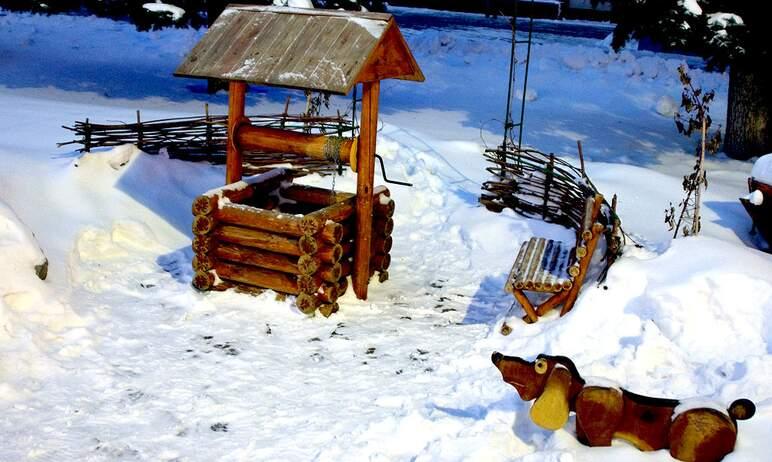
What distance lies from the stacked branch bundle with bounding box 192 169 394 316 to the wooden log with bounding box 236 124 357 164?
0.44 m

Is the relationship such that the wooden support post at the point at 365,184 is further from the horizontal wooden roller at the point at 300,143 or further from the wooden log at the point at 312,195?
the wooden log at the point at 312,195

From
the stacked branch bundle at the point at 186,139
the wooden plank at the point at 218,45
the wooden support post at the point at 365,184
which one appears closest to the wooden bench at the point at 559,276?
the wooden support post at the point at 365,184

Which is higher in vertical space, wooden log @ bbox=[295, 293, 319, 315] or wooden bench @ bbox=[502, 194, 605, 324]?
wooden bench @ bbox=[502, 194, 605, 324]

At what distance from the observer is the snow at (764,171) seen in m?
9.96

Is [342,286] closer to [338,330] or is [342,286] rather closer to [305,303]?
[305,303]

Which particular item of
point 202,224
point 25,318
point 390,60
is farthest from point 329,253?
point 25,318

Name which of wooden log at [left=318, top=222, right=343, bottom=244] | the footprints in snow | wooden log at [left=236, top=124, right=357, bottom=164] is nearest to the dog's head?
the footprints in snow

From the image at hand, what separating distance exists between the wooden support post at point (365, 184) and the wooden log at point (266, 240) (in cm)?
65

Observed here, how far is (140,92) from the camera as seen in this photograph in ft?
56.4

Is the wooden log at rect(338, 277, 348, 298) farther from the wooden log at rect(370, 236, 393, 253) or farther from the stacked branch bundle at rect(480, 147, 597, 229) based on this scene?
the stacked branch bundle at rect(480, 147, 597, 229)

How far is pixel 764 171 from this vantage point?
1012cm

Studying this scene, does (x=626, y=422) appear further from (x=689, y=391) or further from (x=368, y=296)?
(x=368, y=296)

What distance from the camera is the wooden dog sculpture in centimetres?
431

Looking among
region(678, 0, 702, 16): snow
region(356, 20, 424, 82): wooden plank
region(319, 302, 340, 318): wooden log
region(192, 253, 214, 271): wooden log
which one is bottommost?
region(319, 302, 340, 318): wooden log
